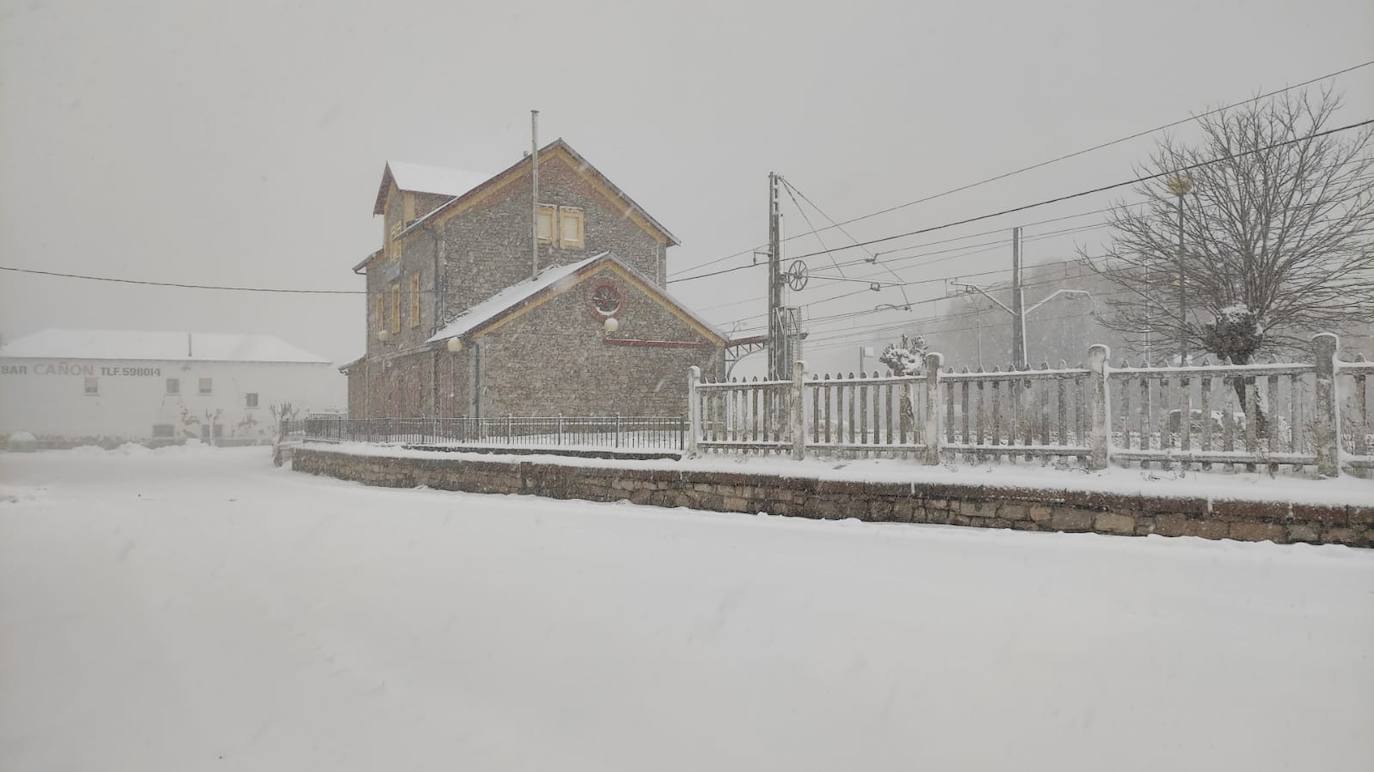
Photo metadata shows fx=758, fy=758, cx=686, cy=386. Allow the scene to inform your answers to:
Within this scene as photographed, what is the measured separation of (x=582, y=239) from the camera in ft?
83.0

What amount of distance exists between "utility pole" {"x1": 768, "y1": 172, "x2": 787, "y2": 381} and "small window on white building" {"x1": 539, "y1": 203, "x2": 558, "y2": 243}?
8428 millimetres

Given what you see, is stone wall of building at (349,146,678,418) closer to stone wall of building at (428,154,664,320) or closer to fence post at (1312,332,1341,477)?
stone wall of building at (428,154,664,320)

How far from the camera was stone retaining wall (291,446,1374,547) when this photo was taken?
20.5 ft

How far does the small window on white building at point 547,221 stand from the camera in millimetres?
24688

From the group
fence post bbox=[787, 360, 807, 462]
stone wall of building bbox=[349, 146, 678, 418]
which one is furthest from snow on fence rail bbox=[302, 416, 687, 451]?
stone wall of building bbox=[349, 146, 678, 418]

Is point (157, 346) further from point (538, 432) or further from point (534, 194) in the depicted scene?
point (538, 432)

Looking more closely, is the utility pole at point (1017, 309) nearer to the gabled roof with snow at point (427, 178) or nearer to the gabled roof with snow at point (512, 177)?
the gabled roof with snow at point (512, 177)

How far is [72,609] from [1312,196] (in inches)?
788

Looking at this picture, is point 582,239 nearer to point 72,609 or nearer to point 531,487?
point 531,487

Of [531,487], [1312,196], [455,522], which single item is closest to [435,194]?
[531,487]

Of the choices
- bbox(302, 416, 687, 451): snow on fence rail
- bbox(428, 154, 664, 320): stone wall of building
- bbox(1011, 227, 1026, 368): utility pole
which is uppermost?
bbox(428, 154, 664, 320): stone wall of building

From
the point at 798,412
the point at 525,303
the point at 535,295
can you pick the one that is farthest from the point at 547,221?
the point at 798,412

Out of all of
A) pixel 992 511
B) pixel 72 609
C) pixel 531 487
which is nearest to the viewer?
pixel 72 609

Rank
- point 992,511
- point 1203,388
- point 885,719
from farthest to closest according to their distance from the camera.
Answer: point 992,511
point 1203,388
point 885,719
